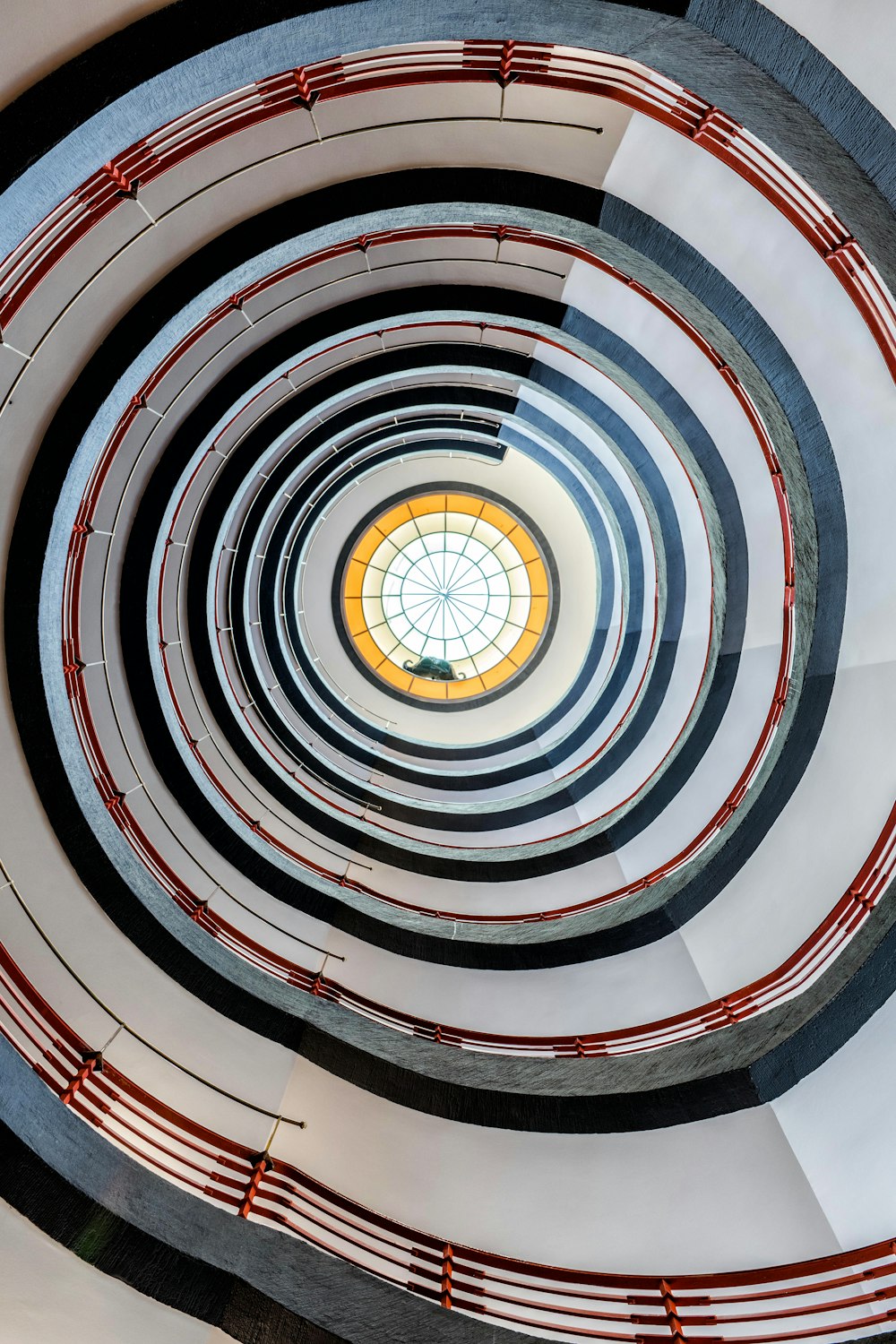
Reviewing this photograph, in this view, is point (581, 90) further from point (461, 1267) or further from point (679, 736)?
point (461, 1267)

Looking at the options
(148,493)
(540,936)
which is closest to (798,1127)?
(540,936)

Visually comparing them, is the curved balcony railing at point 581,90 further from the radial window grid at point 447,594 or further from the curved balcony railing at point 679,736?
the radial window grid at point 447,594

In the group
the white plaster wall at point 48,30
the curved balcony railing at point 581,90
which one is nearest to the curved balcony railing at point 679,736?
the curved balcony railing at point 581,90

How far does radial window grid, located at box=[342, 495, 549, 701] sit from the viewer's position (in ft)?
67.6

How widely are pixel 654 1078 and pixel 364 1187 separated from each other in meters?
3.42

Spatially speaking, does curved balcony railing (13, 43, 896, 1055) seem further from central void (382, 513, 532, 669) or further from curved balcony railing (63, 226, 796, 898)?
central void (382, 513, 532, 669)

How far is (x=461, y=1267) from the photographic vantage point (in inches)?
260

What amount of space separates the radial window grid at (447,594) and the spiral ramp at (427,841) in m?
7.73

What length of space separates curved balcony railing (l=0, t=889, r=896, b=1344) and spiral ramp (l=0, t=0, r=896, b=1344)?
2.6 inches

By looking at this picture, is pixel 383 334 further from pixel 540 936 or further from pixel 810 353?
pixel 540 936

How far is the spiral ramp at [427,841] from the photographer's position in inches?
218

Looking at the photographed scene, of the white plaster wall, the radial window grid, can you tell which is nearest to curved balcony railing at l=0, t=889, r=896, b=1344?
the white plaster wall

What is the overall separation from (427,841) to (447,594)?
35.7 feet

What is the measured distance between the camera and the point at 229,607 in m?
13.4
